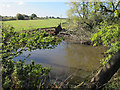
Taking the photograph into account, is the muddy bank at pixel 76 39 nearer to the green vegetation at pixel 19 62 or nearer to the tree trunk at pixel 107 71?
the green vegetation at pixel 19 62

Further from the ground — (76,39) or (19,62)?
Answer: (19,62)

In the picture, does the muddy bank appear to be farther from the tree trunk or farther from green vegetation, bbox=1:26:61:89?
the tree trunk

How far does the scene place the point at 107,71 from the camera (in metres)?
2.54

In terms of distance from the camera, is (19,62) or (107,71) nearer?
(107,71)

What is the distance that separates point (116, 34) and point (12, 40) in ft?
14.4

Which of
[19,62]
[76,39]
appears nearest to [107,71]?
[19,62]

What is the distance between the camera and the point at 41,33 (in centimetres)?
409

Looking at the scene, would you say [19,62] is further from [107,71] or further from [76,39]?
[76,39]

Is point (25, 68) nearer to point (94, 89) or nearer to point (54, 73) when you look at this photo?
point (94, 89)

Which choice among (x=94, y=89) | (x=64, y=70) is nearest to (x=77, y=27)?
(x=64, y=70)

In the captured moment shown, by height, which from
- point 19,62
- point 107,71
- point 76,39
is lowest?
point 76,39

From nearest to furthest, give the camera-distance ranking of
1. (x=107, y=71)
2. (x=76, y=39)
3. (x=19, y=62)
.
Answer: (x=107, y=71) < (x=19, y=62) < (x=76, y=39)

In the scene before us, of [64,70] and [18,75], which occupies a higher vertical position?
[18,75]

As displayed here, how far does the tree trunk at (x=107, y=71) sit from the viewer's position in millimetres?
2493
